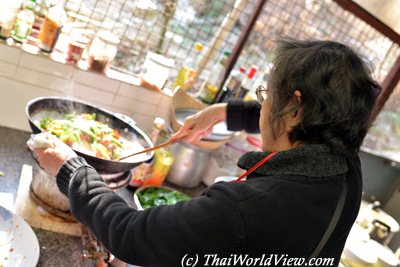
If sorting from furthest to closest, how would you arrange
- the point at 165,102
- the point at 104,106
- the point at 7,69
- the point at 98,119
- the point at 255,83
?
the point at 255,83 < the point at 165,102 < the point at 104,106 < the point at 7,69 < the point at 98,119

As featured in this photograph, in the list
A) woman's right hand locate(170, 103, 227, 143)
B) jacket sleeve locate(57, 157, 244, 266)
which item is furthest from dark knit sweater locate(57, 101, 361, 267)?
woman's right hand locate(170, 103, 227, 143)

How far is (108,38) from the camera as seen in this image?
2.00 metres

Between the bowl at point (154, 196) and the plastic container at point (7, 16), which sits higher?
the plastic container at point (7, 16)

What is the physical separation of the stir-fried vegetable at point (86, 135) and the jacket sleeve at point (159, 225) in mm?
433

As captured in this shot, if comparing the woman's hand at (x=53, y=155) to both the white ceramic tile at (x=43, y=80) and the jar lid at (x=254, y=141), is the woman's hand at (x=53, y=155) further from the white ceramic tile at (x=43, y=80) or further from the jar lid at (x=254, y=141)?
the jar lid at (x=254, y=141)

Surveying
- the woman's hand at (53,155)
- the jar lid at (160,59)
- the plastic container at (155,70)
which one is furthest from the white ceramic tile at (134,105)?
the woman's hand at (53,155)

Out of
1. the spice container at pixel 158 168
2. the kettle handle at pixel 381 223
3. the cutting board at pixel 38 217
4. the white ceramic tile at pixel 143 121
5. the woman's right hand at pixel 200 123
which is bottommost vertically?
the cutting board at pixel 38 217

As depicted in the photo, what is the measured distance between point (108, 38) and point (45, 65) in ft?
1.08

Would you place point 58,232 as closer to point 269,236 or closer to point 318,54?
point 269,236

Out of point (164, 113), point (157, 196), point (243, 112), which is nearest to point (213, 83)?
point (164, 113)

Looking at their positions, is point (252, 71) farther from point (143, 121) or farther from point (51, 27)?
point (51, 27)

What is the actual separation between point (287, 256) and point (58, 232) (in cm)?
94

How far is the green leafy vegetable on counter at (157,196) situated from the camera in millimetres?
1863

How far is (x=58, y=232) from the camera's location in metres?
1.50
